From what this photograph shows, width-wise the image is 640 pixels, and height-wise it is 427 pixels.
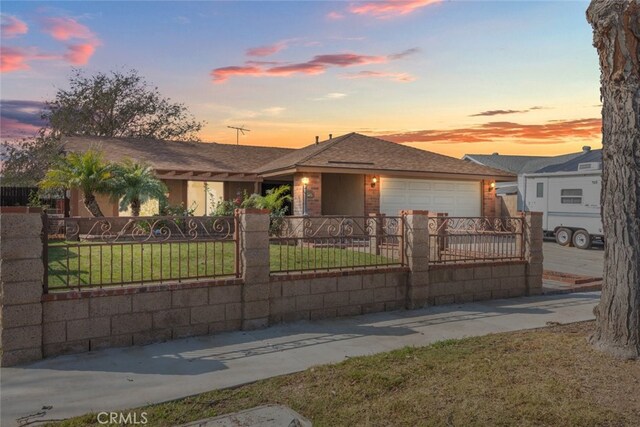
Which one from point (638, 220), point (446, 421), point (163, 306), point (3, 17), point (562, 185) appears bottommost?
point (446, 421)

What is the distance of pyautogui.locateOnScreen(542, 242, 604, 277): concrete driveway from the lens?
13359 millimetres

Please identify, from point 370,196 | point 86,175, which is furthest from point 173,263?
point 370,196

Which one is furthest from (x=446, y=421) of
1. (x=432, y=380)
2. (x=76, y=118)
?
(x=76, y=118)

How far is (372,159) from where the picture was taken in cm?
1927

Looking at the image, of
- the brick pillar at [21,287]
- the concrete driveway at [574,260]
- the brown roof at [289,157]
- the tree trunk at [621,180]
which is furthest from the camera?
the brown roof at [289,157]

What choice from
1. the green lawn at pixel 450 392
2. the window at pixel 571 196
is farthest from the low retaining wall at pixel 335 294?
the window at pixel 571 196

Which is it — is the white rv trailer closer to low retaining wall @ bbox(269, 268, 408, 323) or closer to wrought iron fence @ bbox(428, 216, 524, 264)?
wrought iron fence @ bbox(428, 216, 524, 264)

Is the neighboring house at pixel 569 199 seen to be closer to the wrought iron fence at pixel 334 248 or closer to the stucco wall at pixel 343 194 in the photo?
the stucco wall at pixel 343 194

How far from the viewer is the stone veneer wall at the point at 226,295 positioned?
5.36 metres

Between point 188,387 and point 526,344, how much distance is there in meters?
4.10

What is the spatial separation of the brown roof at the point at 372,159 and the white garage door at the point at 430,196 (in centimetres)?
61

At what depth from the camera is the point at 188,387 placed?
185 inches

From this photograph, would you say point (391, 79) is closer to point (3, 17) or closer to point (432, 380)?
point (3, 17)

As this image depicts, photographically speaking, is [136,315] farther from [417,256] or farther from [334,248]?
[417,256]
